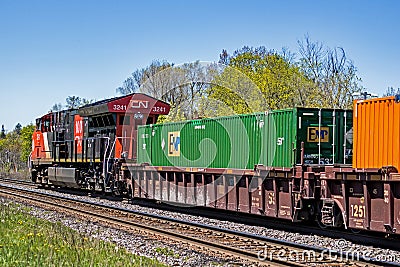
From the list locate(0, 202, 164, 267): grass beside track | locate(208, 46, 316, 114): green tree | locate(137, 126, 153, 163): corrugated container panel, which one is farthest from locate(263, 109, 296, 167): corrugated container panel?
locate(208, 46, 316, 114): green tree

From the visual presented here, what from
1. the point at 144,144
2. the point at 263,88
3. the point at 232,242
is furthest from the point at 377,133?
the point at 263,88

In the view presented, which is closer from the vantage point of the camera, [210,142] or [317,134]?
[317,134]

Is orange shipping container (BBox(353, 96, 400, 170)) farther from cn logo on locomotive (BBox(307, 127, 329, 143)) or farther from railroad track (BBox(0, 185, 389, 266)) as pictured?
railroad track (BBox(0, 185, 389, 266))

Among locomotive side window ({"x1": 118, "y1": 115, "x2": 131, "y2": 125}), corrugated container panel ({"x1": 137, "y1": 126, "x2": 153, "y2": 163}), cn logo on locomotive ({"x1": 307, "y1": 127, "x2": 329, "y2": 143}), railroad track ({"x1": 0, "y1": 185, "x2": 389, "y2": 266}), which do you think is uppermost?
locomotive side window ({"x1": 118, "y1": 115, "x2": 131, "y2": 125})

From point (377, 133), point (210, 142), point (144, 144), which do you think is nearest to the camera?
point (377, 133)

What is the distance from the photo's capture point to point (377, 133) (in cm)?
1385

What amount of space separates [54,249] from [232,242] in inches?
167

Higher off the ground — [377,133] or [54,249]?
[377,133]

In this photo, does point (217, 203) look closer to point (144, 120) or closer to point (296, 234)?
point (296, 234)

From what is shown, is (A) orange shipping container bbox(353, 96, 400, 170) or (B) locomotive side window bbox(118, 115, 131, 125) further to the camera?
(B) locomotive side window bbox(118, 115, 131, 125)

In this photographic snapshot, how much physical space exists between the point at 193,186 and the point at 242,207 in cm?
292

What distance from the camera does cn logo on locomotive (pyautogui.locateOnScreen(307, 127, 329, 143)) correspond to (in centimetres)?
1664

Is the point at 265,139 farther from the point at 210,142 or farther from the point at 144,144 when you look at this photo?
the point at 144,144

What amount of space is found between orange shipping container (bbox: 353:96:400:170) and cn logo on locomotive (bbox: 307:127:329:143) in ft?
7.01
